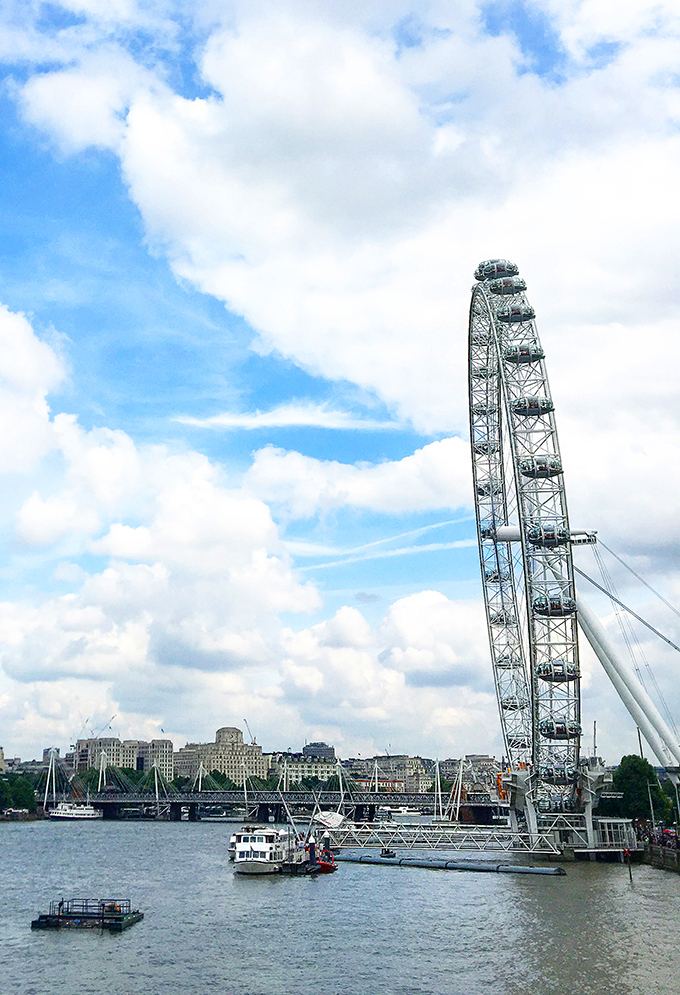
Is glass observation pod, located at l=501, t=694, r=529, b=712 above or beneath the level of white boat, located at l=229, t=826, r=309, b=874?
above

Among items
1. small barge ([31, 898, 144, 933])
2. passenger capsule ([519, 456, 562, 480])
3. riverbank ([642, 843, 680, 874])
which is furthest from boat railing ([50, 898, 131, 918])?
passenger capsule ([519, 456, 562, 480])

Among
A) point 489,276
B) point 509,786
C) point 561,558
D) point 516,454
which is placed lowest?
point 509,786

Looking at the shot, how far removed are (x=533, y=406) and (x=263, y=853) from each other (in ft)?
194

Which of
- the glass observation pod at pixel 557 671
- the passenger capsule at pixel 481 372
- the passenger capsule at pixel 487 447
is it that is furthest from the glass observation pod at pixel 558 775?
the passenger capsule at pixel 481 372

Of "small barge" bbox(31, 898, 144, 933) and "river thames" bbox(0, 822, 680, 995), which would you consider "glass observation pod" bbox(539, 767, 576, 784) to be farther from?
"small barge" bbox(31, 898, 144, 933)

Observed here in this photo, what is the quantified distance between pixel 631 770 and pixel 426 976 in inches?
4026

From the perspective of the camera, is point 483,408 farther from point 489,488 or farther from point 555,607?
point 555,607

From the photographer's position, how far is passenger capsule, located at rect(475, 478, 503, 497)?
13350 centimetres

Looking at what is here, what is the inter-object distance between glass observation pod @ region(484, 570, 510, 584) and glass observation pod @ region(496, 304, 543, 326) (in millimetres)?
35087

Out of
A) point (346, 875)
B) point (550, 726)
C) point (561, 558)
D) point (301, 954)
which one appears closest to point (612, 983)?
point (301, 954)

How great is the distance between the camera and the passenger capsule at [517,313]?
121312 millimetres

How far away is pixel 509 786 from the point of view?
389 ft

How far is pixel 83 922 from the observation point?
2437 inches

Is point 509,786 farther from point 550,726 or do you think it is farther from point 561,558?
point 561,558
